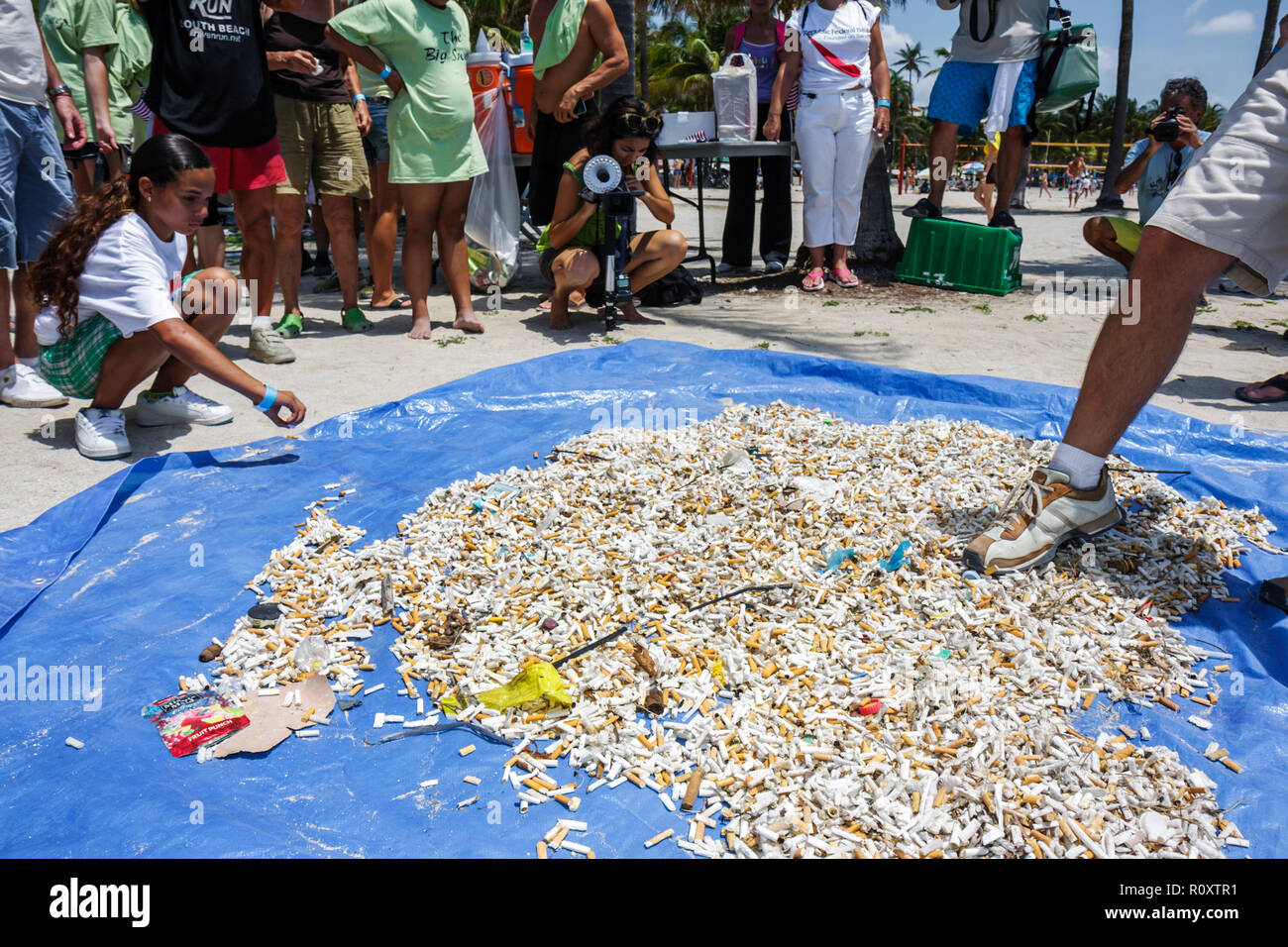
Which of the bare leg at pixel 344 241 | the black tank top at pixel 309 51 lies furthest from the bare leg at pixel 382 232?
the black tank top at pixel 309 51

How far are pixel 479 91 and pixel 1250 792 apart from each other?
22.7 feet

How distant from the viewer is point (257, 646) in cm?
235

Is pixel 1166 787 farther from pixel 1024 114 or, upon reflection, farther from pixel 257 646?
pixel 1024 114

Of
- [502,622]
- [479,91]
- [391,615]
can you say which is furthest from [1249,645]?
[479,91]

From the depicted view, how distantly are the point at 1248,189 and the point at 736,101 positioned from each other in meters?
5.52

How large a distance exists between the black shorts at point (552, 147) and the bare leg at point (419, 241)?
1094 millimetres

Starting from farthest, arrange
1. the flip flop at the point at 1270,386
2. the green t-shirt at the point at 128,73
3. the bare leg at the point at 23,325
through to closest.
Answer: the green t-shirt at the point at 128,73 < the flip flop at the point at 1270,386 < the bare leg at the point at 23,325

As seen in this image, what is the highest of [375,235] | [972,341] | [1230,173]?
[1230,173]

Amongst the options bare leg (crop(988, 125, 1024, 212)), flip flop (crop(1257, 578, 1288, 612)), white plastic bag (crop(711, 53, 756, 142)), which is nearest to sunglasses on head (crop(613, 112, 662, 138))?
white plastic bag (crop(711, 53, 756, 142))

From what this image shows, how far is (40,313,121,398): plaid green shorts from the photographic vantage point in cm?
358

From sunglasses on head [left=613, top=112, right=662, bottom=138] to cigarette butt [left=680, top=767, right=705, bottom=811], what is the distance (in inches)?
173

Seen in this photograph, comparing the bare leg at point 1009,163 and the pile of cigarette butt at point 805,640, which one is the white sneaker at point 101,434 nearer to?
the pile of cigarette butt at point 805,640

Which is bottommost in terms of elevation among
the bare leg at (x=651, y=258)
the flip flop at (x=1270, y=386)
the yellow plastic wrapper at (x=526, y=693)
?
the yellow plastic wrapper at (x=526, y=693)

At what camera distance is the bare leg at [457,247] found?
546cm
